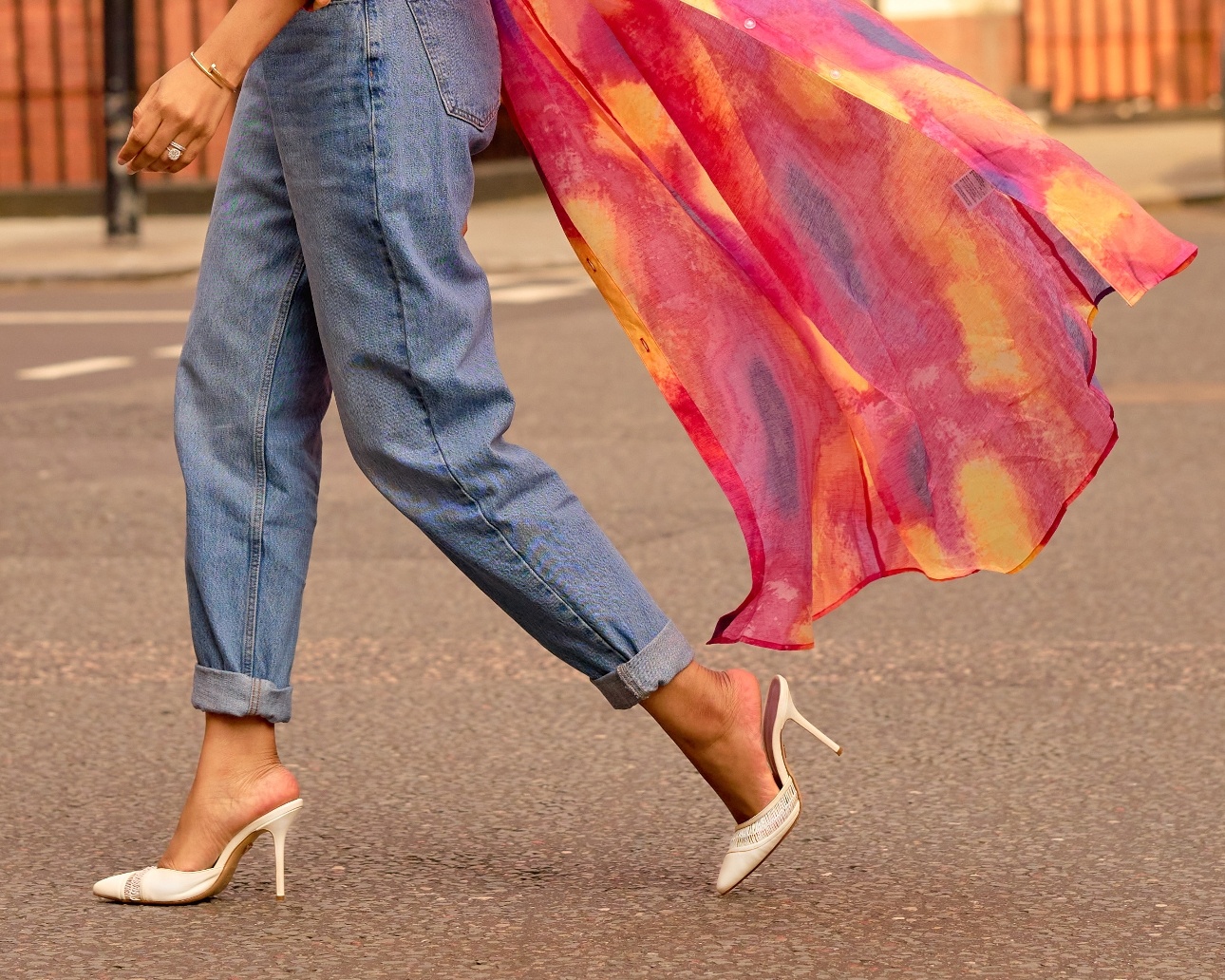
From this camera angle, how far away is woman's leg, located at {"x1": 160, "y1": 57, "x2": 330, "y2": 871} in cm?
303

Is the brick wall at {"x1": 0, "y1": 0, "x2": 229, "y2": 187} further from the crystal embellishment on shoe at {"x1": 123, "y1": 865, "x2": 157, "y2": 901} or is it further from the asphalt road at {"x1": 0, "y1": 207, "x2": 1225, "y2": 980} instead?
the crystal embellishment on shoe at {"x1": 123, "y1": 865, "x2": 157, "y2": 901}

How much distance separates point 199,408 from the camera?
10.1ft

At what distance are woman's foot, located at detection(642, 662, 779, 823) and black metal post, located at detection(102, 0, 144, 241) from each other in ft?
43.7

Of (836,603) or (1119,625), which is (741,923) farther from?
(1119,625)

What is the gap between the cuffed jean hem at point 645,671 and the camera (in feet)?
9.66

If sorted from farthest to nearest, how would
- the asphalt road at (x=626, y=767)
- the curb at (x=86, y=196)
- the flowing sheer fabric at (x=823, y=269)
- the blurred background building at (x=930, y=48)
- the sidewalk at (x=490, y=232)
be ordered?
the blurred background building at (x=930, y=48), the curb at (x=86, y=196), the sidewalk at (x=490, y=232), the flowing sheer fabric at (x=823, y=269), the asphalt road at (x=626, y=767)

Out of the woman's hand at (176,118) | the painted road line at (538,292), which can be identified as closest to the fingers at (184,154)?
the woman's hand at (176,118)

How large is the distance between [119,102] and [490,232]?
9.04 feet

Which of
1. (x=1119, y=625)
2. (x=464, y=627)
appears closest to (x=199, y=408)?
(x=464, y=627)

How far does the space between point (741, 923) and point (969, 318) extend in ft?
2.79

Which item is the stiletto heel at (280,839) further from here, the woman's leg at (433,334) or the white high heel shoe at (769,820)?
the white high heel shoe at (769,820)

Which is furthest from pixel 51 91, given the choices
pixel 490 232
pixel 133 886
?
pixel 133 886

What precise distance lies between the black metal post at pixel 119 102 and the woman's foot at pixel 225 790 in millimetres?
13164

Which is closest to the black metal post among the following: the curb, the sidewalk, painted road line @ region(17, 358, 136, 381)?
the sidewalk
